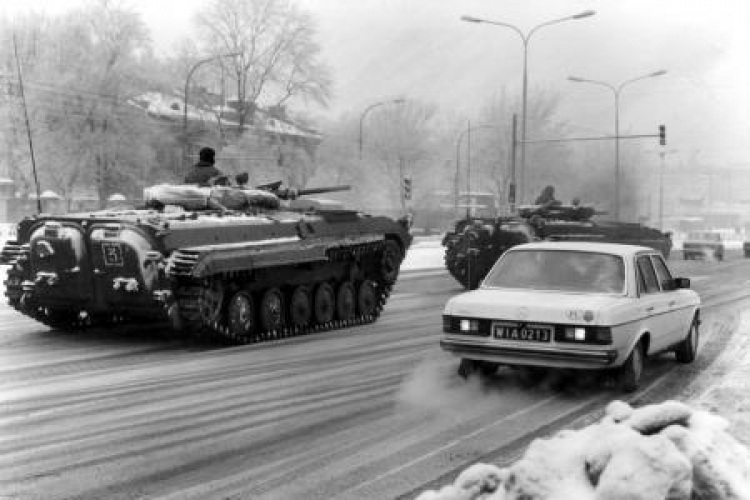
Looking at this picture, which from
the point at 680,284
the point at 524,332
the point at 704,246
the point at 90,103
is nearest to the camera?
the point at 524,332

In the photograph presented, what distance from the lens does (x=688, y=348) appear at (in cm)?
1141

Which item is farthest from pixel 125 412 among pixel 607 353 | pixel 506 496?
pixel 506 496

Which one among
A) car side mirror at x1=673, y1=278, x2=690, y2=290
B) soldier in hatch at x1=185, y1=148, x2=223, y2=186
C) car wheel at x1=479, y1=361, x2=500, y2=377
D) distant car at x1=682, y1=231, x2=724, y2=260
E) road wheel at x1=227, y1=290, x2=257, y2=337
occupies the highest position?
soldier in hatch at x1=185, y1=148, x2=223, y2=186

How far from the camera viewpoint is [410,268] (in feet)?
102

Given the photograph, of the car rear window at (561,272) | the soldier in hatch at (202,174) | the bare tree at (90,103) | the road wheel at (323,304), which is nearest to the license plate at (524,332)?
the car rear window at (561,272)

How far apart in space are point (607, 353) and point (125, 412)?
403cm

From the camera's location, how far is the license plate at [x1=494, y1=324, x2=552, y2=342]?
9070mm

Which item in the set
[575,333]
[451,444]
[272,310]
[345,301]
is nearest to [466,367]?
[575,333]

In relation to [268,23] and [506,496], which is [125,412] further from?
[268,23]

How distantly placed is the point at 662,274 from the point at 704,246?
34.3 meters

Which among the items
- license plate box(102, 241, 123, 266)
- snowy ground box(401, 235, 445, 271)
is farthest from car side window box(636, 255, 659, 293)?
snowy ground box(401, 235, 445, 271)

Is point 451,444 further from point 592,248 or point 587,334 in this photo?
point 592,248

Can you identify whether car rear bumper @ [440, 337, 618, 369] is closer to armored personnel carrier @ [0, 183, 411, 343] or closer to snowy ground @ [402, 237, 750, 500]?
snowy ground @ [402, 237, 750, 500]

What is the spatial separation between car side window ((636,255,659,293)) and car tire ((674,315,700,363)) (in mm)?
1095
